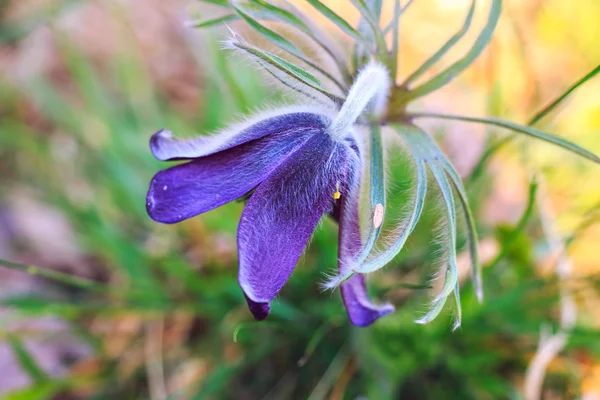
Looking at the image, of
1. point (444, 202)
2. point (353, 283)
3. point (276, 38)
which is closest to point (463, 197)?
point (444, 202)

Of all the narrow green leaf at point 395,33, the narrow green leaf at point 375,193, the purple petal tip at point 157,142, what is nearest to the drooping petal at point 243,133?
the purple petal tip at point 157,142

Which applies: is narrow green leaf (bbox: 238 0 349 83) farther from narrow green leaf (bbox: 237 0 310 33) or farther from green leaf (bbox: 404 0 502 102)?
green leaf (bbox: 404 0 502 102)

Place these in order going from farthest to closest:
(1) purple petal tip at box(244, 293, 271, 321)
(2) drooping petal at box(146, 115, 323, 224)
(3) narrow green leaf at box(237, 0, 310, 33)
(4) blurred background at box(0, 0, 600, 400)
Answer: (4) blurred background at box(0, 0, 600, 400)
(3) narrow green leaf at box(237, 0, 310, 33)
(2) drooping petal at box(146, 115, 323, 224)
(1) purple petal tip at box(244, 293, 271, 321)

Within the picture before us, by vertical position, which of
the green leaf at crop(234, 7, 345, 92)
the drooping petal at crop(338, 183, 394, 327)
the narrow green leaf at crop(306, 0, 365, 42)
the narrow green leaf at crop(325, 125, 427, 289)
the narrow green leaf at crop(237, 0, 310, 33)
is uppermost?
the narrow green leaf at crop(306, 0, 365, 42)

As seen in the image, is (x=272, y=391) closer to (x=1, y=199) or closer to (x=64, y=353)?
(x=64, y=353)

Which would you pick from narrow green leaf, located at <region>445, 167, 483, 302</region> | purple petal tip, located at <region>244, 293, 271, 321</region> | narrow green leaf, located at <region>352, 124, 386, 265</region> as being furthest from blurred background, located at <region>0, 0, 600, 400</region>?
purple petal tip, located at <region>244, 293, 271, 321</region>

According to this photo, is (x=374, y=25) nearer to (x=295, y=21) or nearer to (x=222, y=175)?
(x=295, y=21)

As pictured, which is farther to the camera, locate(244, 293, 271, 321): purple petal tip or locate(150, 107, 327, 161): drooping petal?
locate(150, 107, 327, 161): drooping petal
